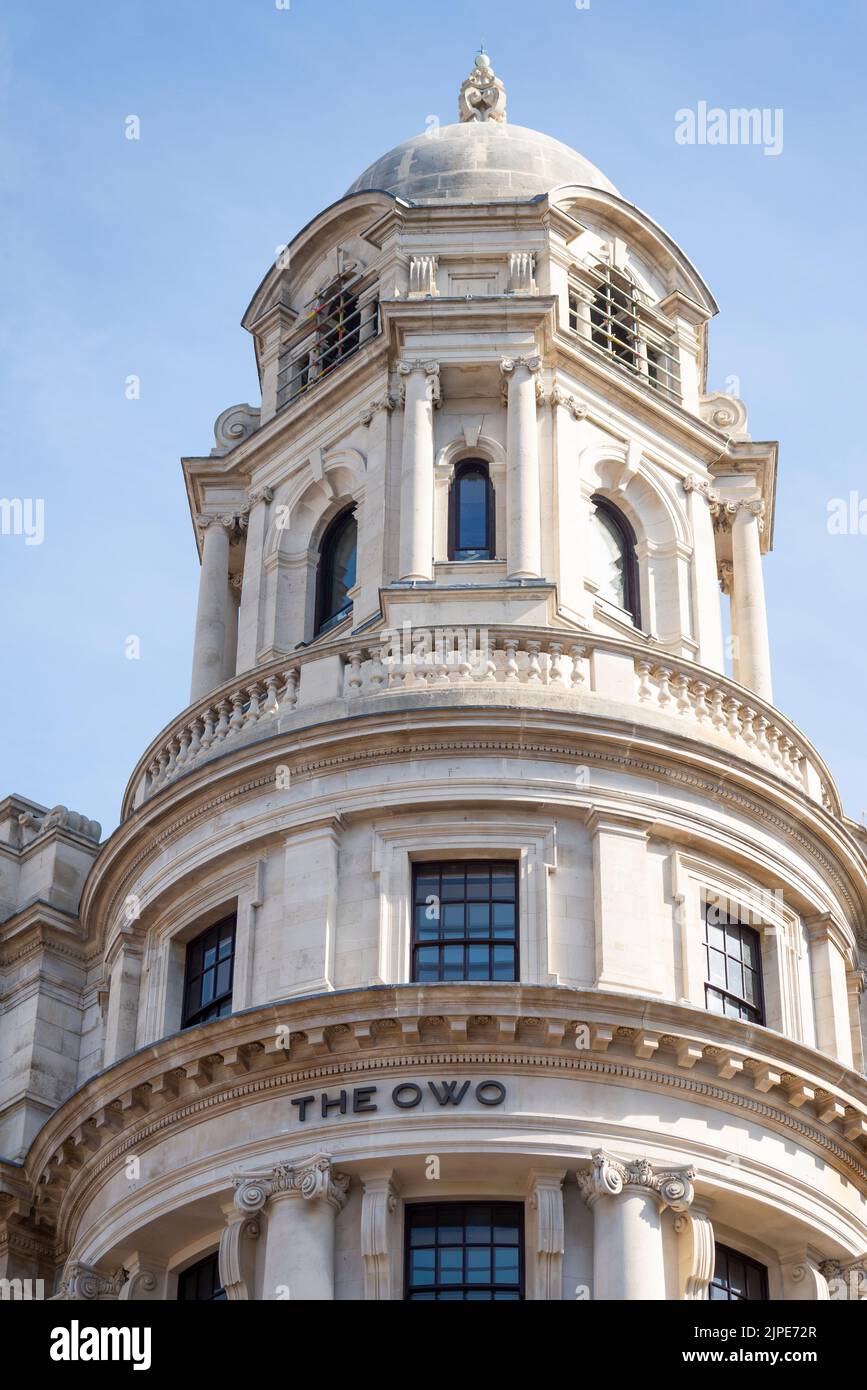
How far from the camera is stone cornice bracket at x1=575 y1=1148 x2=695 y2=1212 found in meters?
32.8

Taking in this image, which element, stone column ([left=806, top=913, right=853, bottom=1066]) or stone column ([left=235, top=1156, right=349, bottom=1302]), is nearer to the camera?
stone column ([left=235, top=1156, right=349, bottom=1302])

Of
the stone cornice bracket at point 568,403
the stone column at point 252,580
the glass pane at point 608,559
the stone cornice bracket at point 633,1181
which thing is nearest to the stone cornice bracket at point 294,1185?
the stone cornice bracket at point 633,1181

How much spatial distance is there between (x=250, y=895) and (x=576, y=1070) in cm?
576

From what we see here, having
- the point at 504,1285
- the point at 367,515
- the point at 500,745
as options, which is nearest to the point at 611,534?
the point at 367,515

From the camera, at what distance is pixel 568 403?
145ft

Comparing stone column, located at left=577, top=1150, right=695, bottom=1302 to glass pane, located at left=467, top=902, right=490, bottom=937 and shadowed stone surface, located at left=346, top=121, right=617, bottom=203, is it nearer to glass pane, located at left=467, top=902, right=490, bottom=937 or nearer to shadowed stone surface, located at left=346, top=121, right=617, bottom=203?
glass pane, located at left=467, top=902, right=490, bottom=937

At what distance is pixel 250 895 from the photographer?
37000 mm

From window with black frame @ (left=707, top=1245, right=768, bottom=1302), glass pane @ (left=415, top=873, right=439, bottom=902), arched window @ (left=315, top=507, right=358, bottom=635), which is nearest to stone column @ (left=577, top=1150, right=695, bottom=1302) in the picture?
window with black frame @ (left=707, top=1245, right=768, bottom=1302)

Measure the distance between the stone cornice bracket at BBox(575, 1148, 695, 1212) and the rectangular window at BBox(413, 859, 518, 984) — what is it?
10.8 ft

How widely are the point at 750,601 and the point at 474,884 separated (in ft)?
36.6

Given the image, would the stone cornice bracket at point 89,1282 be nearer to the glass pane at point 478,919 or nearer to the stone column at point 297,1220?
the stone column at point 297,1220

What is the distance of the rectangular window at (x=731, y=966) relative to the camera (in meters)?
36.4

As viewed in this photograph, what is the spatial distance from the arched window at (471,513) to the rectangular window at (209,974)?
7.97m

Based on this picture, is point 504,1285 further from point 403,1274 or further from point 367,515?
point 367,515
